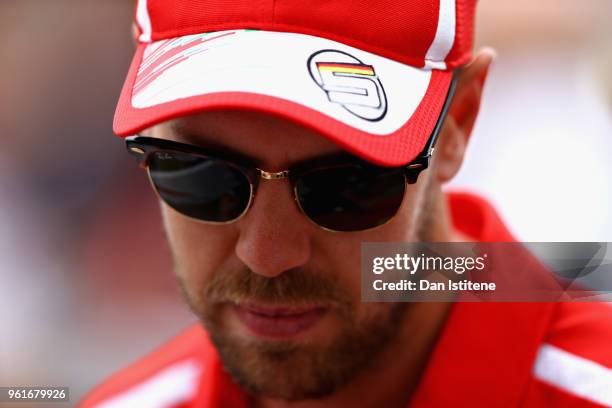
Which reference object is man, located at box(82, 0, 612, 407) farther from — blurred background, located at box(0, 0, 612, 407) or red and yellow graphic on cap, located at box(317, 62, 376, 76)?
blurred background, located at box(0, 0, 612, 407)

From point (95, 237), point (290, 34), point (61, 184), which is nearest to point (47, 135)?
point (61, 184)

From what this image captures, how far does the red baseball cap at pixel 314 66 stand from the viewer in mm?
1315

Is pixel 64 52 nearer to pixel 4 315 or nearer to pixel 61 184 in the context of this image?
pixel 61 184

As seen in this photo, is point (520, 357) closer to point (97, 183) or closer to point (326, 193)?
point (326, 193)

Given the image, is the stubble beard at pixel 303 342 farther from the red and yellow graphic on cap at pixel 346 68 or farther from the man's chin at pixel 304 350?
the red and yellow graphic on cap at pixel 346 68

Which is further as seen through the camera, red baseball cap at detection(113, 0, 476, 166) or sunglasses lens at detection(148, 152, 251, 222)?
sunglasses lens at detection(148, 152, 251, 222)

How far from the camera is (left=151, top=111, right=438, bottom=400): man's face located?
146cm

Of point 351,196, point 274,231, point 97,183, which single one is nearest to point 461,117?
point 351,196

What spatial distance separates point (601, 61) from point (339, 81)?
3580 millimetres

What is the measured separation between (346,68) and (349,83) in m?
0.04

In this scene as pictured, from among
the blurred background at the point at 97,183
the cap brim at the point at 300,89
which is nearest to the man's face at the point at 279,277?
the cap brim at the point at 300,89

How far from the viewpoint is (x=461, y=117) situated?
5.96 ft

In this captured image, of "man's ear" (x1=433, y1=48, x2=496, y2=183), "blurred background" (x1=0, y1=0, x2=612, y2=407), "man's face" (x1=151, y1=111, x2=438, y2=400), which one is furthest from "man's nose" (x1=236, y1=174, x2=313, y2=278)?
"blurred background" (x1=0, y1=0, x2=612, y2=407)

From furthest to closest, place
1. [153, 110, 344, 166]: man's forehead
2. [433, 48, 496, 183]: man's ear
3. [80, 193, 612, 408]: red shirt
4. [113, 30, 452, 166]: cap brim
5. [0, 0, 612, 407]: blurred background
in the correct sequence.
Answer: [0, 0, 612, 407]: blurred background, [433, 48, 496, 183]: man's ear, [80, 193, 612, 408]: red shirt, [153, 110, 344, 166]: man's forehead, [113, 30, 452, 166]: cap brim
